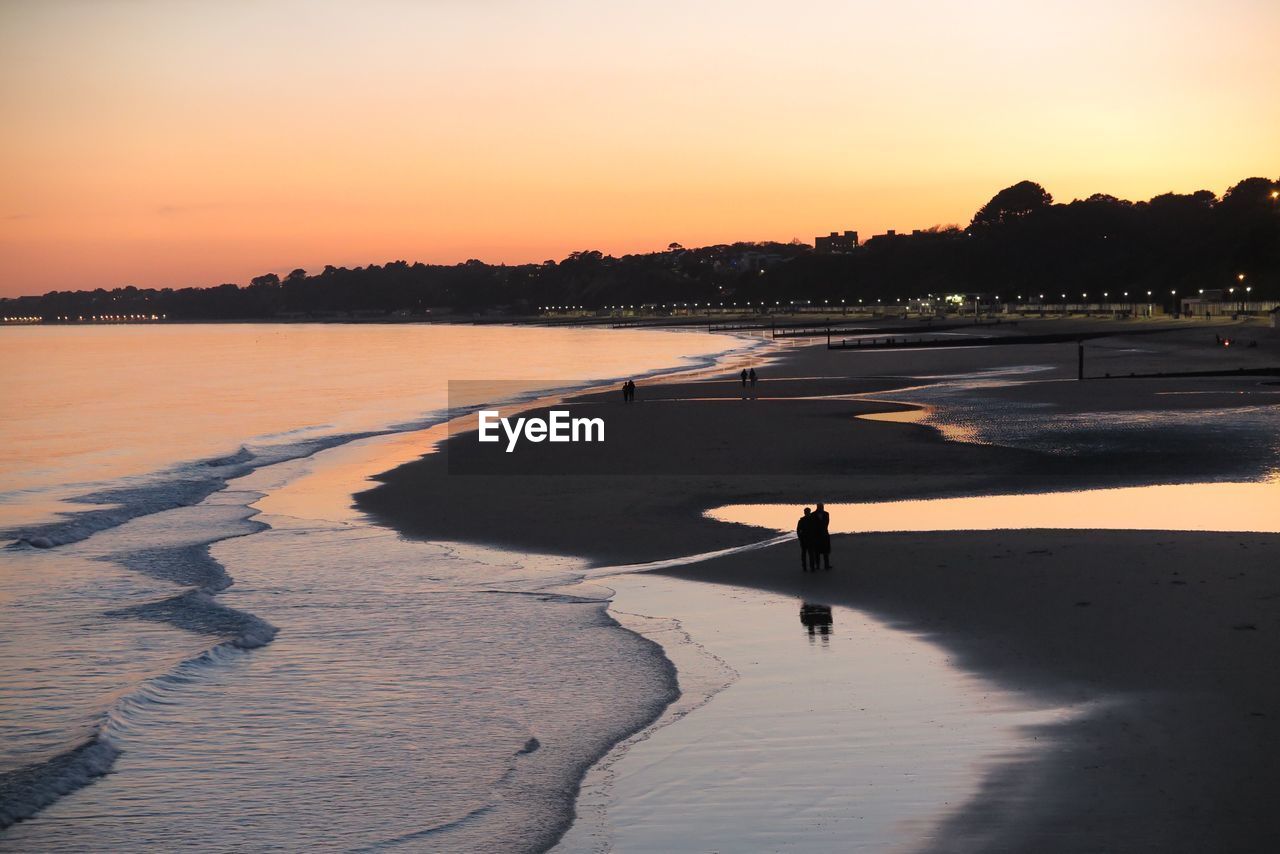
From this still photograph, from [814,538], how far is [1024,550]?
3.37 meters

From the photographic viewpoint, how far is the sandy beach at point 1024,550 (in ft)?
31.7

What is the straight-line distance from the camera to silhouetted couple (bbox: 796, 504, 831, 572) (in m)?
18.8

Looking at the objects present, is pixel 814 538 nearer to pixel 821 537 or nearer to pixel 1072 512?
pixel 821 537

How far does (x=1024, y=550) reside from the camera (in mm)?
19312

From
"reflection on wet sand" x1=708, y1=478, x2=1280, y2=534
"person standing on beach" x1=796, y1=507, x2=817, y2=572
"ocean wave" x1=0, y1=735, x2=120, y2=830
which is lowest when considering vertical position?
"ocean wave" x1=0, y1=735, x2=120, y2=830

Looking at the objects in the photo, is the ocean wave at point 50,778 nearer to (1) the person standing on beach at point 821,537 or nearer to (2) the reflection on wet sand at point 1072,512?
(1) the person standing on beach at point 821,537

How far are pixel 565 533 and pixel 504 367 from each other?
283ft

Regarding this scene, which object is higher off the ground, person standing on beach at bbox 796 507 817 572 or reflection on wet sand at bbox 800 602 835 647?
person standing on beach at bbox 796 507 817 572

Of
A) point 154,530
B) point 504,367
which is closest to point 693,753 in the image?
point 154,530

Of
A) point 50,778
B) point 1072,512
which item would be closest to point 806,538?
point 1072,512

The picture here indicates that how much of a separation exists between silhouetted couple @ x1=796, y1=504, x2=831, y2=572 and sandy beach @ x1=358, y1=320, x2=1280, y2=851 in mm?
503

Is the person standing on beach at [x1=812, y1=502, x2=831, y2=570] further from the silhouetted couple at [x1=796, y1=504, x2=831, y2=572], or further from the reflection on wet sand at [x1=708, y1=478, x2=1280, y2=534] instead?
the reflection on wet sand at [x1=708, y1=478, x2=1280, y2=534]

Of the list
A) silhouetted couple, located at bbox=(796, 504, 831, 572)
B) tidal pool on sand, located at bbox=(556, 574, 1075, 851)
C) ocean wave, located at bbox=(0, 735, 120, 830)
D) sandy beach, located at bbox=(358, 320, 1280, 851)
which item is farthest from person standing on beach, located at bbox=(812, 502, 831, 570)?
ocean wave, located at bbox=(0, 735, 120, 830)

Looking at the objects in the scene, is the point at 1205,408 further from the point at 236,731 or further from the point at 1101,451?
the point at 236,731
